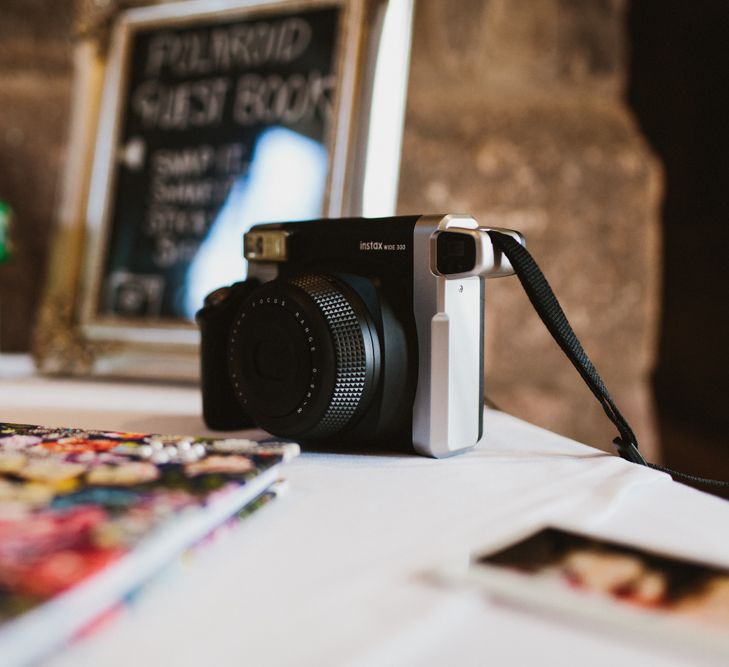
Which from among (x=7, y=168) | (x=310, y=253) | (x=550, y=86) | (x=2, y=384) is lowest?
(x=2, y=384)

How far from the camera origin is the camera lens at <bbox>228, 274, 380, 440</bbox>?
0.53m

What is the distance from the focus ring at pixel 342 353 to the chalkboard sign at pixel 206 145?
1.33 ft

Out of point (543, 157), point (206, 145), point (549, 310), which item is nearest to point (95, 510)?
point (549, 310)

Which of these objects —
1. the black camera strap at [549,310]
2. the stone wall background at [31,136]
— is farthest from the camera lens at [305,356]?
the stone wall background at [31,136]

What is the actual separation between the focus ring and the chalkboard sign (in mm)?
404

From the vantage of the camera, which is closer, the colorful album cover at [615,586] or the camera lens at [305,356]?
the colorful album cover at [615,586]

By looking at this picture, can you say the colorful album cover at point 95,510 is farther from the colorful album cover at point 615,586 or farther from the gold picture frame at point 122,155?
the gold picture frame at point 122,155

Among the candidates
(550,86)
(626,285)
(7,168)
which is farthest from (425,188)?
(7,168)

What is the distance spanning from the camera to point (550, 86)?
130 centimetres

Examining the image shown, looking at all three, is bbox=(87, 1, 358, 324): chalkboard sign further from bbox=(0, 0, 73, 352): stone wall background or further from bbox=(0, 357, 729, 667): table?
bbox=(0, 357, 729, 667): table

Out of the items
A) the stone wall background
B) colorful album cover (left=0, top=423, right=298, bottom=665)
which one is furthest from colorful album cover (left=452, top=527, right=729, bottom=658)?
the stone wall background

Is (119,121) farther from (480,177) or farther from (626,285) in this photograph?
(626,285)

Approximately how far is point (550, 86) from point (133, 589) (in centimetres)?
124

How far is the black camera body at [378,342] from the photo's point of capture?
0.53m
